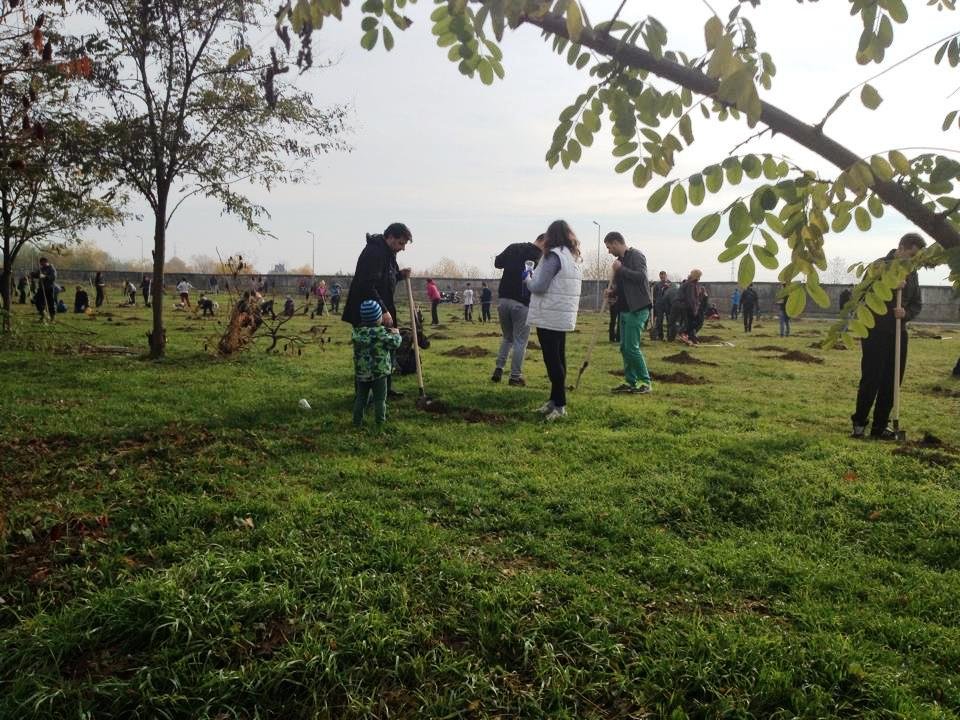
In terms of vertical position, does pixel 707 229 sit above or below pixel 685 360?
above

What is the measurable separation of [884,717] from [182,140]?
38.6 feet

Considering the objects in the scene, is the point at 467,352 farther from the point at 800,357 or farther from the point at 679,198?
the point at 679,198

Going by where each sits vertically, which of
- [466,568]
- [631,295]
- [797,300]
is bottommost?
[466,568]

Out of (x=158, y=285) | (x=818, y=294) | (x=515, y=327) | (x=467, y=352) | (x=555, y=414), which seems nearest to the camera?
(x=818, y=294)

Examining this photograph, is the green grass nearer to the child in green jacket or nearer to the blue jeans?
the child in green jacket

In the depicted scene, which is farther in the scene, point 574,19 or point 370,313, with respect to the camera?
point 370,313

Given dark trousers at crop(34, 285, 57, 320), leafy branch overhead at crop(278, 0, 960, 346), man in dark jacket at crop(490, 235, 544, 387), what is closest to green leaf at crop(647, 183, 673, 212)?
leafy branch overhead at crop(278, 0, 960, 346)

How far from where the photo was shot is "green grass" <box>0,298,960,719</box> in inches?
103

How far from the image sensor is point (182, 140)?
1085 centimetres

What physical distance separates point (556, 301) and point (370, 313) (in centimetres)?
206

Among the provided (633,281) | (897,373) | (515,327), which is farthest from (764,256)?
(515,327)

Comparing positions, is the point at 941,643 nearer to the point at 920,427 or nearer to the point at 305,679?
the point at 305,679

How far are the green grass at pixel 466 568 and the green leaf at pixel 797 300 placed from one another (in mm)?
1663

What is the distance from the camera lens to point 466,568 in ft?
11.5
